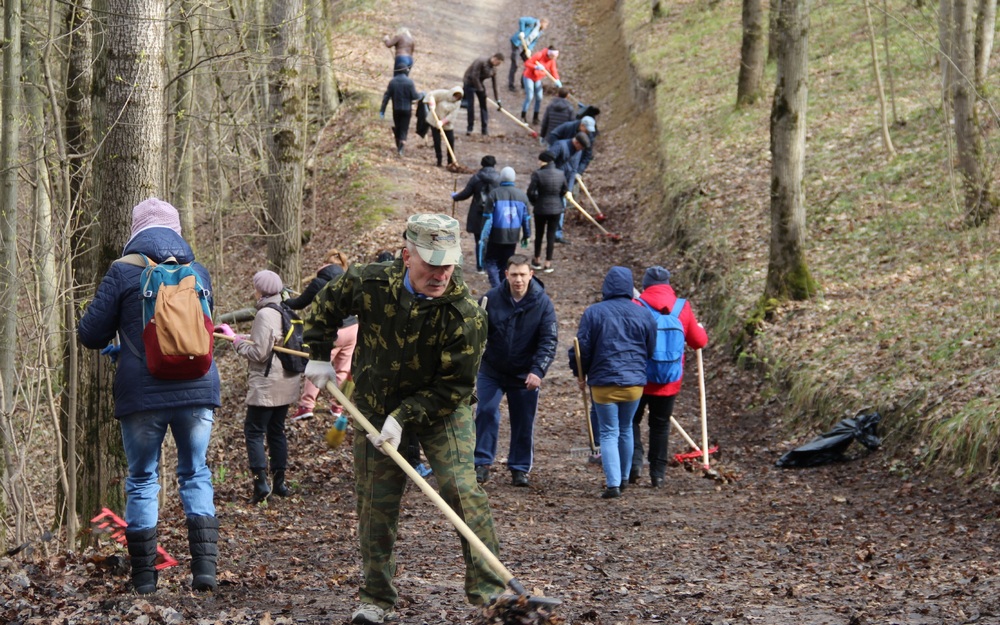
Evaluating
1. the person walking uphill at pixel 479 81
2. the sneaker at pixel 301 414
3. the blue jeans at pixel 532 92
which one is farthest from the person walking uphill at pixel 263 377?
the blue jeans at pixel 532 92

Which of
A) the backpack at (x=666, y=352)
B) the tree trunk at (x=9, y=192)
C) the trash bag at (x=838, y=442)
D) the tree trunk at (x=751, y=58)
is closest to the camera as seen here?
the tree trunk at (x=9, y=192)

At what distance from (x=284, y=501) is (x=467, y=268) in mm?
8889

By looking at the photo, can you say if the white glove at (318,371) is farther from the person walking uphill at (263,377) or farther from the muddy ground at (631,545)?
the person walking uphill at (263,377)

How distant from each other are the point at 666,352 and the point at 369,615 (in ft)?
16.2

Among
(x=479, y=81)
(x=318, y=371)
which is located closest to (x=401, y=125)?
(x=479, y=81)

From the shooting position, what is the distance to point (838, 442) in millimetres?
10148

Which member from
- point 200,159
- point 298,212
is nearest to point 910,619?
point 298,212

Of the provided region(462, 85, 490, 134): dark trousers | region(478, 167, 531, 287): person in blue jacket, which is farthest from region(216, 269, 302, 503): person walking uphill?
region(462, 85, 490, 134): dark trousers

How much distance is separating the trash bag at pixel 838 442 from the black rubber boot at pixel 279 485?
15.9 feet

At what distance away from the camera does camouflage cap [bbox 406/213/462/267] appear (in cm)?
509

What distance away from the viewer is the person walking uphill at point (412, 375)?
5227mm

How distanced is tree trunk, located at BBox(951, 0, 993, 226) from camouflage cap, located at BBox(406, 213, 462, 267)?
9354 millimetres

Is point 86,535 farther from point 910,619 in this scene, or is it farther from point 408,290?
point 910,619

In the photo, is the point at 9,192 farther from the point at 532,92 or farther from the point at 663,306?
the point at 532,92
